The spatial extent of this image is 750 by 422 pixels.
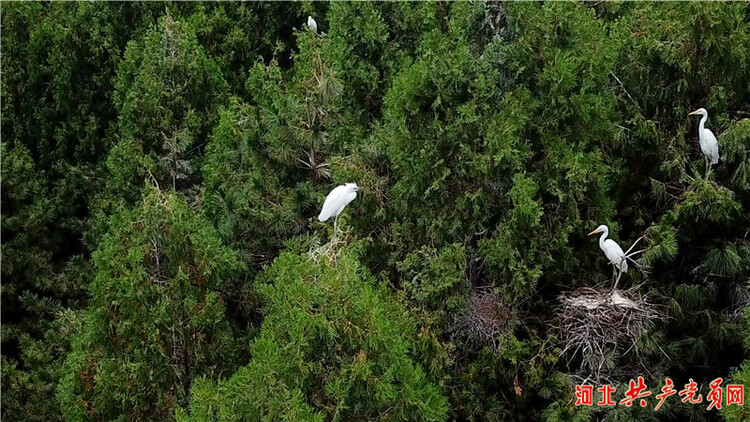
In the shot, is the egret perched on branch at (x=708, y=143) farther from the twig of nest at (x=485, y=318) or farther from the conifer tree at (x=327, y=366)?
the conifer tree at (x=327, y=366)

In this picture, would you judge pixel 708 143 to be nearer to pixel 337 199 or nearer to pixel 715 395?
pixel 715 395

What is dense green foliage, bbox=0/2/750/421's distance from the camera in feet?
15.8

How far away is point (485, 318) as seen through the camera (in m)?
6.13

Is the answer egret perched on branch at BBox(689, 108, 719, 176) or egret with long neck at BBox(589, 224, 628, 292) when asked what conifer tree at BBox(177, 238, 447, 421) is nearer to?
egret with long neck at BBox(589, 224, 628, 292)

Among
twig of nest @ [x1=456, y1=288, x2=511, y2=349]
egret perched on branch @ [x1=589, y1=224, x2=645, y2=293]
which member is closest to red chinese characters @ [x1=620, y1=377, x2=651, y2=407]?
egret perched on branch @ [x1=589, y1=224, x2=645, y2=293]

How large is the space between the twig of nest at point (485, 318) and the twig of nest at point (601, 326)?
44cm

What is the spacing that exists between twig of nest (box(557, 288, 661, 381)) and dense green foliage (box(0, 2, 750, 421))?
0.12 meters

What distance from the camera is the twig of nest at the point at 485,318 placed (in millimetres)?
6121

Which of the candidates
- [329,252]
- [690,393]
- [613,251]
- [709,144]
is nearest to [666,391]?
[690,393]

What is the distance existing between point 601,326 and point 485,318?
88 centimetres

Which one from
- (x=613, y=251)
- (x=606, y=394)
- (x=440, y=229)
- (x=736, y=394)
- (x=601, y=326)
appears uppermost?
(x=440, y=229)

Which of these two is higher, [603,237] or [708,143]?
[708,143]

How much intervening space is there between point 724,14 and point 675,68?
61 centimetres

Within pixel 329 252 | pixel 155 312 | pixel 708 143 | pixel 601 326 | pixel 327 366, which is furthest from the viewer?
pixel 708 143
